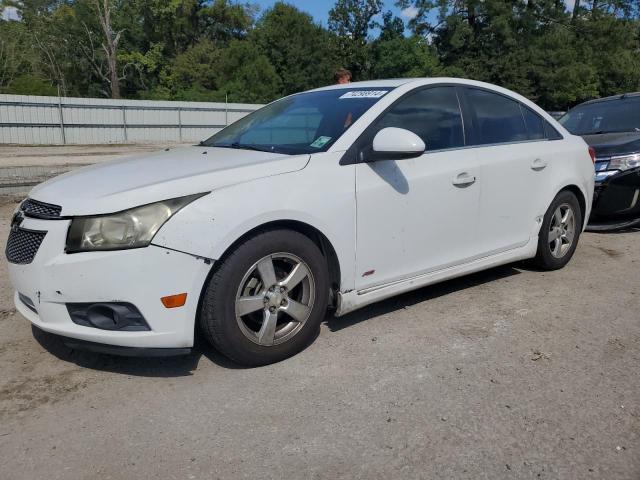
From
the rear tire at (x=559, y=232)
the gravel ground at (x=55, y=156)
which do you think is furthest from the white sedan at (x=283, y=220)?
the gravel ground at (x=55, y=156)

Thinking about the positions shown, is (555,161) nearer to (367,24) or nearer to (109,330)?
→ (109,330)

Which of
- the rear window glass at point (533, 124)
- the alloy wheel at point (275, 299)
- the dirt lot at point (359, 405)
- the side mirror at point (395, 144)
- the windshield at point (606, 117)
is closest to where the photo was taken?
the dirt lot at point (359, 405)

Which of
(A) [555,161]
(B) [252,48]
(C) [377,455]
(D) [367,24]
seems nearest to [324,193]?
(C) [377,455]

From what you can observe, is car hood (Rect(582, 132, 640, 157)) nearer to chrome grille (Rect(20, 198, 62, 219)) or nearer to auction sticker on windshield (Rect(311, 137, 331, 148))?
auction sticker on windshield (Rect(311, 137, 331, 148))

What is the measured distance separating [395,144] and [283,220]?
2.63 feet

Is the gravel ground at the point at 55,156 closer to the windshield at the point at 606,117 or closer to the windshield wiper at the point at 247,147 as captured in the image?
the windshield at the point at 606,117

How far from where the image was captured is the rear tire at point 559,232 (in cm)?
465

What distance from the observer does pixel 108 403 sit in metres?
2.73

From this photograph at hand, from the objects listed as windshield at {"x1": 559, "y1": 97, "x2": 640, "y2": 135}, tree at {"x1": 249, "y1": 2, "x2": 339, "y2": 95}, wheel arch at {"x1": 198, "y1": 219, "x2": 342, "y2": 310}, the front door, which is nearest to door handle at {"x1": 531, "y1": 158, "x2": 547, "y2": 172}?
the front door

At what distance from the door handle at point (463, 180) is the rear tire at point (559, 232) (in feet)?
3.53

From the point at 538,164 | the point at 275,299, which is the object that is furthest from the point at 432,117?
the point at 275,299

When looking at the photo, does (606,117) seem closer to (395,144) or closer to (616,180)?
(616,180)

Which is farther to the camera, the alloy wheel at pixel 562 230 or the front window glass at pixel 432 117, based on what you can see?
the alloy wheel at pixel 562 230

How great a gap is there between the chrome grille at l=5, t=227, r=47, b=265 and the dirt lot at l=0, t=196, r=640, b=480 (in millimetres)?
621
